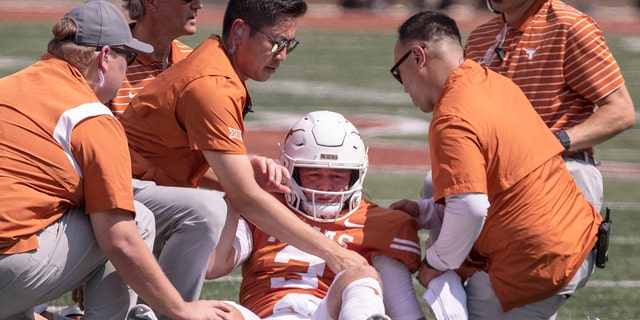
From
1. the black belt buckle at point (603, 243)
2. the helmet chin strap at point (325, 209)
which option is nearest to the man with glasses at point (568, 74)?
the black belt buckle at point (603, 243)

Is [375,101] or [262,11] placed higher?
[262,11]

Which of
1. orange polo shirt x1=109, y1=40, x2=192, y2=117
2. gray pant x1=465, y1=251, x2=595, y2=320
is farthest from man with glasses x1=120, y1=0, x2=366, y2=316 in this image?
orange polo shirt x1=109, y1=40, x2=192, y2=117

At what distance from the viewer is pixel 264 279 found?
5.45 metres

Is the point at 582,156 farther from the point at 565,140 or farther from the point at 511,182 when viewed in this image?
the point at 511,182

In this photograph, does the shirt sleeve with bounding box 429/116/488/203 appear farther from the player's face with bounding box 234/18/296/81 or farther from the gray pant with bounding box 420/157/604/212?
the gray pant with bounding box 420/157/604/212

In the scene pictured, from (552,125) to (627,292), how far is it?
1.56 m

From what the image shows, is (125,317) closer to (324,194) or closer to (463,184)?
(324,194)

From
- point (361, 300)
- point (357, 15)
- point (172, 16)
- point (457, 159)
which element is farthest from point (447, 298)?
point (357, 15)

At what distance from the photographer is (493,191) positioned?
5.00 meters

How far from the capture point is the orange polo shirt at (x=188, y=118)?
5.16 m

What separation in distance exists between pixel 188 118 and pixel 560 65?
2.34 m

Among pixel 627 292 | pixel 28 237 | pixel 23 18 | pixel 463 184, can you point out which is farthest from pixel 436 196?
pixel 23 18

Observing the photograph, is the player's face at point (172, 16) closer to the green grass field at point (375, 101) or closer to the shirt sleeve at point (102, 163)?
the green grass field at point (375, 101)

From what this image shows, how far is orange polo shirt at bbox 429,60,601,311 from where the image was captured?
15.9ft
